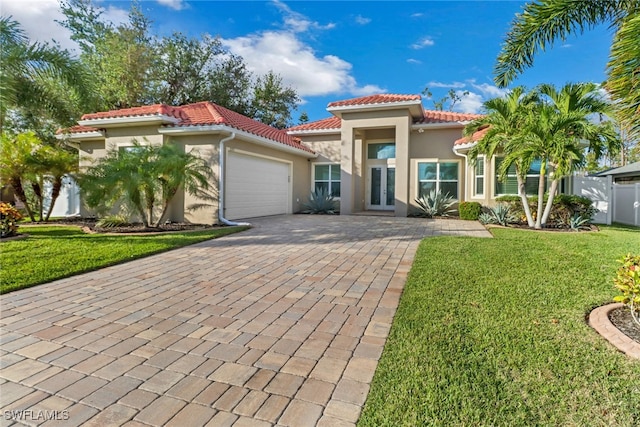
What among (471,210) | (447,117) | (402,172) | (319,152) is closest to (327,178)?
(319,152)

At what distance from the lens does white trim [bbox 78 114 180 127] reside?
42.1ft

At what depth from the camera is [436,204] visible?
16.2 m

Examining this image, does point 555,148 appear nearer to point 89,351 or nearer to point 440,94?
point 89,351


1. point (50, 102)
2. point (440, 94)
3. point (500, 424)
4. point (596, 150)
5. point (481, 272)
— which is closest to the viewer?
point (500, 424)

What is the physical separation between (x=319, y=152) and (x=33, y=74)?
13098 millimetres

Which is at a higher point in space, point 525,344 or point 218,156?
point 218,156

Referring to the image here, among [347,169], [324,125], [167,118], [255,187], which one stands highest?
[324,125]

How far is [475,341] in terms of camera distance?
11.4 feet

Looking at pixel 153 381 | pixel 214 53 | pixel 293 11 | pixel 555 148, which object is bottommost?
pixel 153 381

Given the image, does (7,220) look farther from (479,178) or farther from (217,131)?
(479,178)

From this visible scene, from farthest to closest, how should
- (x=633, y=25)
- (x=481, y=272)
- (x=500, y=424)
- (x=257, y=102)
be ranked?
(x=257, y=102) → (x=481, y=272) → (x=633, y=25) → (x=500, y=424)

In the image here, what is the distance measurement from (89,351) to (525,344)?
435 cm

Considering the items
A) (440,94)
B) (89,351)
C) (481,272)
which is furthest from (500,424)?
(440,94)

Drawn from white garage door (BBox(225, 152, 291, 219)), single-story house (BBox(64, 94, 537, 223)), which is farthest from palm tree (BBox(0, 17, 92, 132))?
white garage door (BBox(225, 152, 291, 219))
